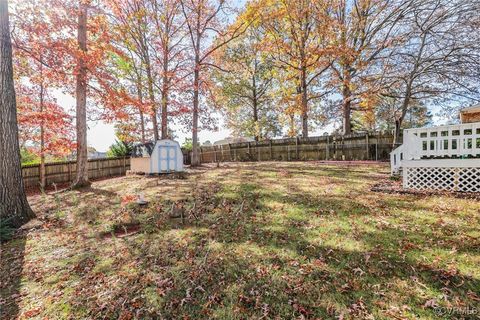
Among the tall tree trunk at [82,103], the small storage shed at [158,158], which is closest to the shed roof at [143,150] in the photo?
the small storage shed at [158,158]

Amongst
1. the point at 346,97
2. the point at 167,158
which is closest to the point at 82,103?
the point at 167,158

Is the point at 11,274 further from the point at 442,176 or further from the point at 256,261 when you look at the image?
the point at 442,176

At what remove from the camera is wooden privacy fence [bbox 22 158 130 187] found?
11.3 m

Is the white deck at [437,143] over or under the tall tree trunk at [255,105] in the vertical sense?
under

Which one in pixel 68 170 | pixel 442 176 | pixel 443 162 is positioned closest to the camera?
pixel 443 162

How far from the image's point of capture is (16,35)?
6.38 metres

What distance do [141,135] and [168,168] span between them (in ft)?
23.2

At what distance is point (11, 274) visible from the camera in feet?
10.3

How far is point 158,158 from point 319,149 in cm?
1023

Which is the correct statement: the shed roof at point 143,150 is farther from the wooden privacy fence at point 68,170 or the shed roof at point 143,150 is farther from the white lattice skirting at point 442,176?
the white lattice skirting at point 442,176

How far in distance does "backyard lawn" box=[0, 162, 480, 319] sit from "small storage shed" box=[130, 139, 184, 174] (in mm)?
5001

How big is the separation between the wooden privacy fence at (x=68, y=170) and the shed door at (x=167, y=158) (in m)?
5.57

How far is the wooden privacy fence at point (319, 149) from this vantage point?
13.2 m

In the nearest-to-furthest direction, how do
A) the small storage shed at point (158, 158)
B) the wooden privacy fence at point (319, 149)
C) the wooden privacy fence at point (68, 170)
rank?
the small storage shed at point (158, 158) < the wooden privacy fence at point (68, 170) < the wooden privacy fence at point (319, 149)
